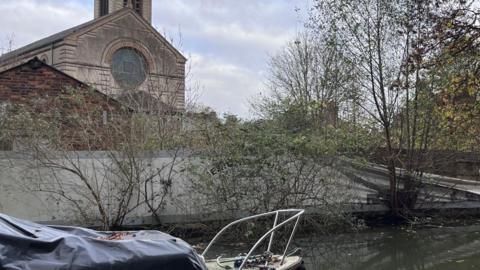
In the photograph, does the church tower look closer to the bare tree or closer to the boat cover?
the bare tree

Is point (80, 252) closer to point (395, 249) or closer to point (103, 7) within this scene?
point (395, 249)

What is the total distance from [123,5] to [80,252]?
55781mm

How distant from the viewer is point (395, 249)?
12.4 meters

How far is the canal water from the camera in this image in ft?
35.1

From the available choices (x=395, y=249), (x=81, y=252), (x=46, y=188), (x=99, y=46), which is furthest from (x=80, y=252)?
(x=99, y=46)

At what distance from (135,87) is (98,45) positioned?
34.3 meters

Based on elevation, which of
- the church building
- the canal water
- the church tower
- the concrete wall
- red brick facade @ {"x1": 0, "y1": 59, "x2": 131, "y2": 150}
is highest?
the church tower

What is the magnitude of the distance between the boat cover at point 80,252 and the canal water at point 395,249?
21.4 feet

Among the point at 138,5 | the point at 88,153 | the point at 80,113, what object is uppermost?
the point at 138,5

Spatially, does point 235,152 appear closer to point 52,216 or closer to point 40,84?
point 52,216

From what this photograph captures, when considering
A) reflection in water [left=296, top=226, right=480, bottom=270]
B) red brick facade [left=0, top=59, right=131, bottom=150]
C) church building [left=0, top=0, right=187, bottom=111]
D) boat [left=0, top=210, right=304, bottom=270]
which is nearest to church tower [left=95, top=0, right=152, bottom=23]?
church building [left=0, top=0, right=187, bottom=111]

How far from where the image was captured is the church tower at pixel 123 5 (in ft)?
189

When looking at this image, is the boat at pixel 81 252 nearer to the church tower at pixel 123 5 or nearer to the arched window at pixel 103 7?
the church tower at pixel 123 5

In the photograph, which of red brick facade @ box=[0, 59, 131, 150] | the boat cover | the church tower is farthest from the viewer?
the church tower
